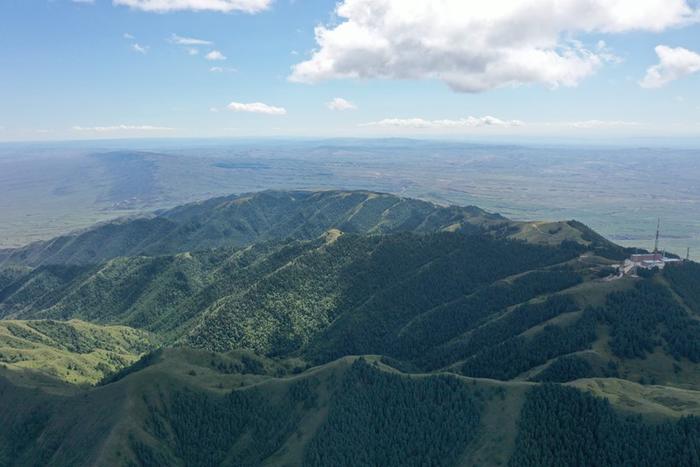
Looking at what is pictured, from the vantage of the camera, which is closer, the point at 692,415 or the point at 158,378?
the point at 692,415

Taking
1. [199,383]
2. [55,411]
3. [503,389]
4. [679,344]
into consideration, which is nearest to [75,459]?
[55,411]

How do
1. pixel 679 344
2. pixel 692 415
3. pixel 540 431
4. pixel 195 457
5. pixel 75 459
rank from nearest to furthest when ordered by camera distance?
pixel 692 415
pixel 540 431
pixel 75 459
pixel 195 457
pixel 679 344

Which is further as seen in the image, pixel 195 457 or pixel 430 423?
pixel 195 457

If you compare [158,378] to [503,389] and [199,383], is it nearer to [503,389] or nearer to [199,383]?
[199,383]

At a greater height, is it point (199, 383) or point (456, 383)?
point (456, 383)

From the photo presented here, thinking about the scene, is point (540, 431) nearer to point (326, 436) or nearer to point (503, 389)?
point (503, 389)

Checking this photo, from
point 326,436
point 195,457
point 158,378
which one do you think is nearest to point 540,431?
Result: point 326,436

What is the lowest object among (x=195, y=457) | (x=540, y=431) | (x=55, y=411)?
(x=195, y=457)

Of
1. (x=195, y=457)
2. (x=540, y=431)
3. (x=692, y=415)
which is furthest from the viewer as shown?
(x=195, y=457)

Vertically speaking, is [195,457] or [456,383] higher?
[456,383]
